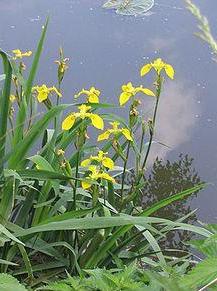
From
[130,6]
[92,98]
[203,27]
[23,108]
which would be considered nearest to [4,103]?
[23,108]

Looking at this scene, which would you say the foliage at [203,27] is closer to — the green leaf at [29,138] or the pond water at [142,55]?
the green leaf at [29,138]

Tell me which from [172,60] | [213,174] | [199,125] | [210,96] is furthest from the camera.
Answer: [172,60]

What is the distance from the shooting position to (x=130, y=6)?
4.53 m

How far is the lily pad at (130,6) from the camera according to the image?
4.45m

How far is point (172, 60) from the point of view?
363 centimetres

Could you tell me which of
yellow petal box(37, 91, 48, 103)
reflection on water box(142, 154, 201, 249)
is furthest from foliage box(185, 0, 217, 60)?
reflection on water box(142, 154, 201, 249)

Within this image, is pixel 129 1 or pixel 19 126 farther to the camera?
pixel 129 1

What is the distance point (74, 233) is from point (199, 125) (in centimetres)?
162

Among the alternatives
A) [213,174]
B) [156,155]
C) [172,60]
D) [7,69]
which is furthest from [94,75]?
[7,69]

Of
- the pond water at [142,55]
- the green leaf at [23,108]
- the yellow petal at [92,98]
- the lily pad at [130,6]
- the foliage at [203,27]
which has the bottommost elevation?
the pond water at [142,55]

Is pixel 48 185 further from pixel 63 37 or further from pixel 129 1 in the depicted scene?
pixel 129 1

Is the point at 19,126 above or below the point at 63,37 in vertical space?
above

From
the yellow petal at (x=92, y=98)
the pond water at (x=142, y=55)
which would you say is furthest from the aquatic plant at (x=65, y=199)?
the pond water at (x=142, y=55)

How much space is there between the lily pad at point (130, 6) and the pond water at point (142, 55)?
0.24ft
